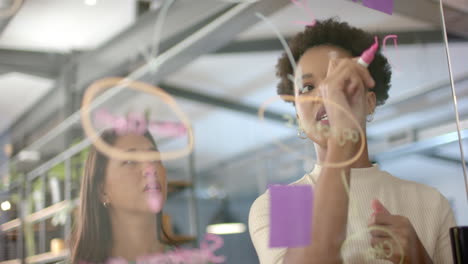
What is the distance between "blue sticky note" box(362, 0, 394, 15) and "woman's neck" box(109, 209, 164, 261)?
870 mm

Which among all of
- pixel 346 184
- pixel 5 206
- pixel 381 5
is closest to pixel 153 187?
pixel 5 206

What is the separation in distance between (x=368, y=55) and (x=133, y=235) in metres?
0.78

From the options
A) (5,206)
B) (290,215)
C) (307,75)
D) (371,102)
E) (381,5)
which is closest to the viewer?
(5,206)

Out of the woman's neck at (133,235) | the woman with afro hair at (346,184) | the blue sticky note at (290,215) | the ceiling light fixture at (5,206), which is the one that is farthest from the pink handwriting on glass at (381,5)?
the ceiling light fixture at (5,206)

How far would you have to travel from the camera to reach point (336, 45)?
128 cm

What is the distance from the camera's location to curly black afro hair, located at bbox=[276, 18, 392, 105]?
3.92 feet

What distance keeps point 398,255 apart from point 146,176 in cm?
67

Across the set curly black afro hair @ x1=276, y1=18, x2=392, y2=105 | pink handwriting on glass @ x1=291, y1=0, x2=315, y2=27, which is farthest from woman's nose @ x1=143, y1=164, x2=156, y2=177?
pink handwriting on glass @ x1=291, y1=0, x2=315, y2=27

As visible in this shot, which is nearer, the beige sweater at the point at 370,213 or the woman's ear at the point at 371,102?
the beige sweater at the point at 370,213

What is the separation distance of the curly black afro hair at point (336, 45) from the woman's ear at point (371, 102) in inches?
0.6

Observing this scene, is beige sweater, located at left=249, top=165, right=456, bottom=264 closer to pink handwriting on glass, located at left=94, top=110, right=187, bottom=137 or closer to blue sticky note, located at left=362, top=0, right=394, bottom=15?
pink handwriting on glass, located at left=94, top=110, right=187, bottom=137

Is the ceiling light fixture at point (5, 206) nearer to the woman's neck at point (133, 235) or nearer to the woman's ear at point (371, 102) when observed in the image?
the woman's neck at point (133, 235)

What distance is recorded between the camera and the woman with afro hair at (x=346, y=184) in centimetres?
109

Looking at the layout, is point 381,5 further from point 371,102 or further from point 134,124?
point 134,124
